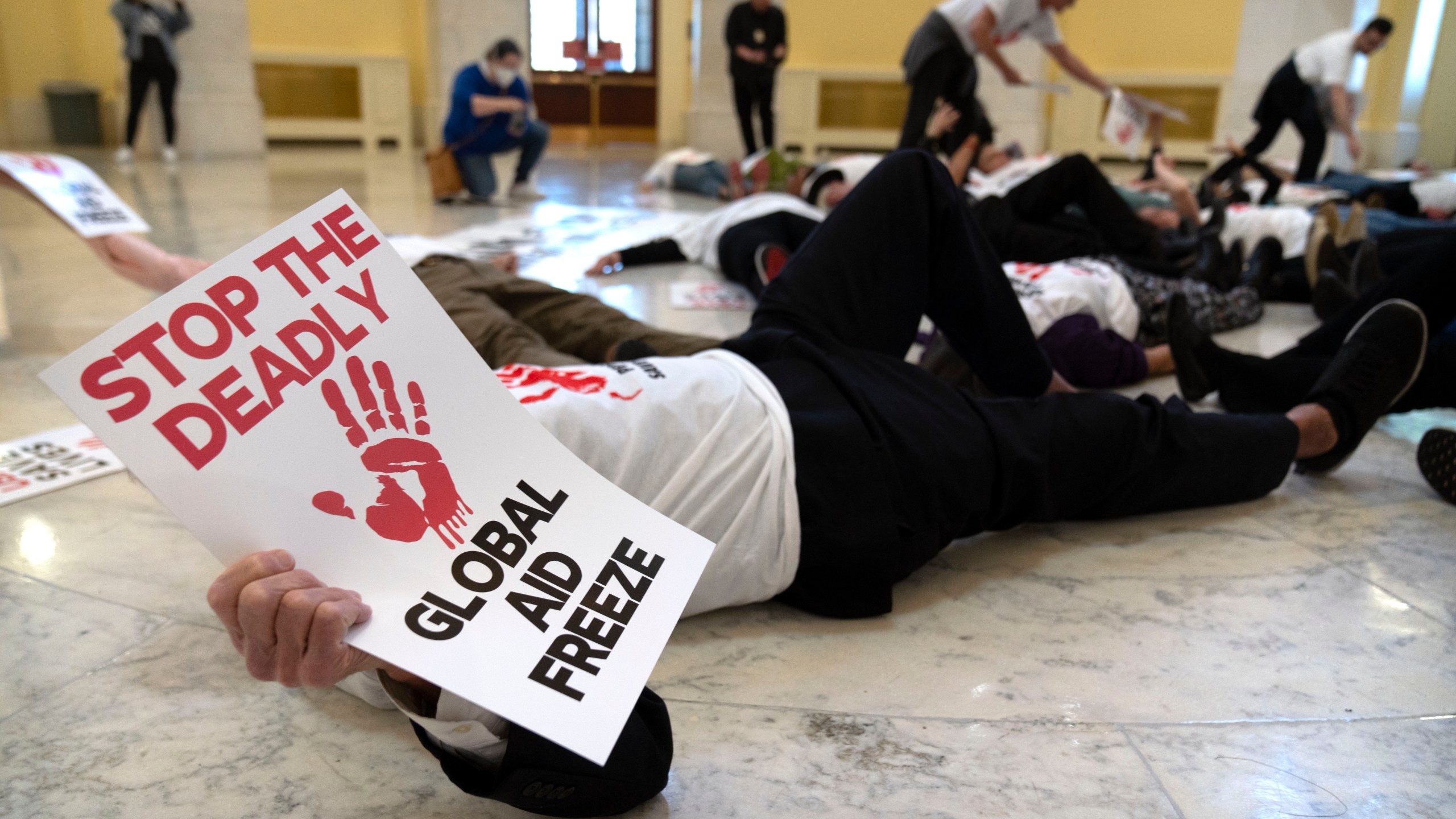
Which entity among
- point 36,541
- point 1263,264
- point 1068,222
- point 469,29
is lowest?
point 36,541

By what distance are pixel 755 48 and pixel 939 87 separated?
2939 mm

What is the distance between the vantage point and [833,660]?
113 cm

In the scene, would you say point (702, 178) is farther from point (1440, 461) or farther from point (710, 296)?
point (1440, 461)

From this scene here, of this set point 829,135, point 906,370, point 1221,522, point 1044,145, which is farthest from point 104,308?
point 1044,145

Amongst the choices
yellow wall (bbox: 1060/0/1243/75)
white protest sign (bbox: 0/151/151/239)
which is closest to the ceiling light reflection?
white protest sign (bbox: 0/151/151/239)

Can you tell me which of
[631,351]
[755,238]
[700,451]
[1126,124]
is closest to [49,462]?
[631,351]

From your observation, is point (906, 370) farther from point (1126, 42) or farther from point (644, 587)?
point (1126, 42)

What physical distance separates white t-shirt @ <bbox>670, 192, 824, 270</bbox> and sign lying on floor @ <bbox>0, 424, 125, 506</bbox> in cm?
205

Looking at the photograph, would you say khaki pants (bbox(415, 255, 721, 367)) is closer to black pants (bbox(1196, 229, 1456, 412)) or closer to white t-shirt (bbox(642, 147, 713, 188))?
black pants (bbox(1196, 229, 1456, 412))

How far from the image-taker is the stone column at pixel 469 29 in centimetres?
818

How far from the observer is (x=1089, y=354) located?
220cm

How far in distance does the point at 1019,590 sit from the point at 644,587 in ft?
2.34

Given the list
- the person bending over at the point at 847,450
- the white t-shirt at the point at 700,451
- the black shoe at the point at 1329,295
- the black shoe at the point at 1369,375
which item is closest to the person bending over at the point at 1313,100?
the black shoe at the point at 1329,295

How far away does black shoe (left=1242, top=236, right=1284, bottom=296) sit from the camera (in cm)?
315
